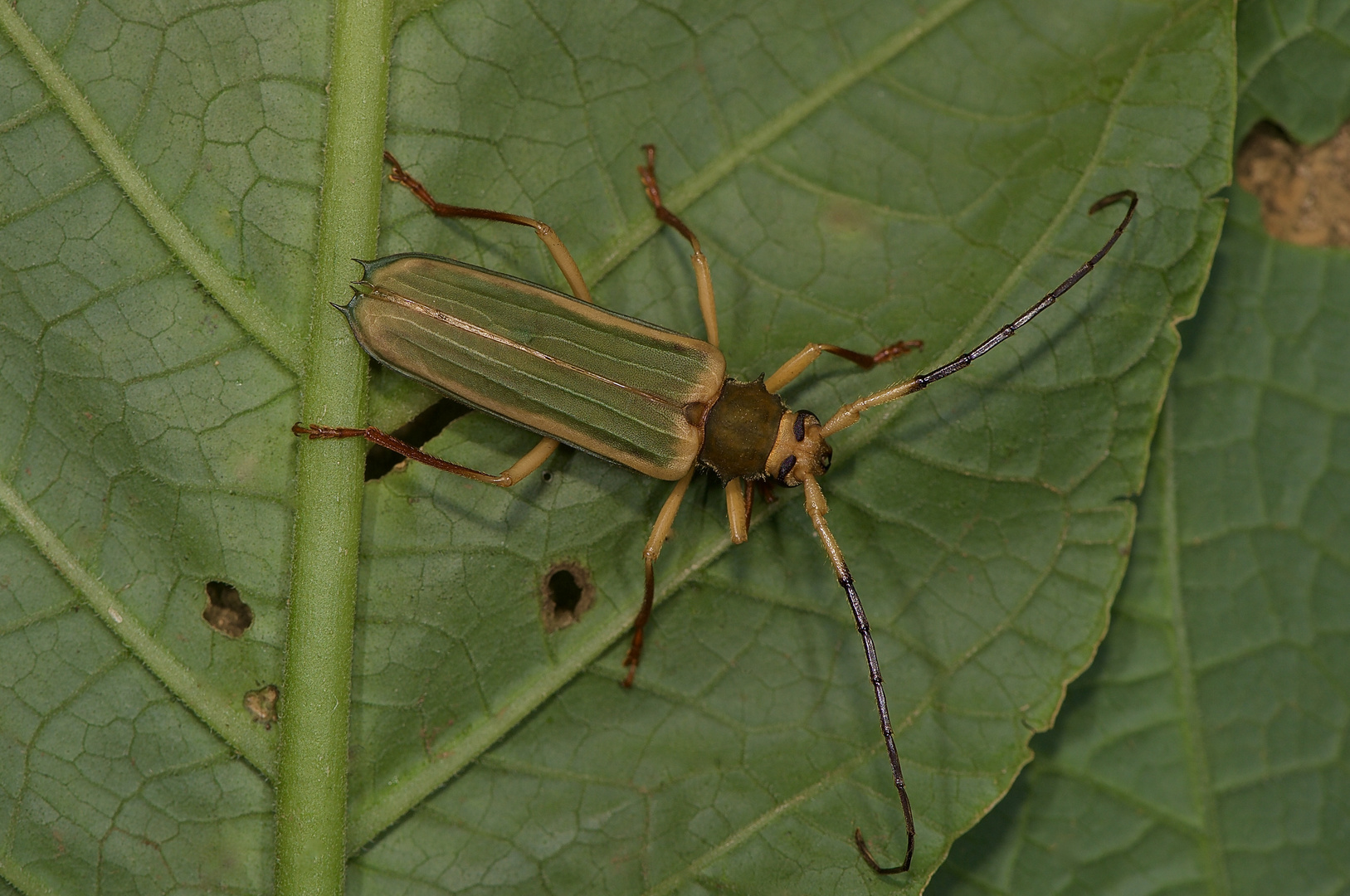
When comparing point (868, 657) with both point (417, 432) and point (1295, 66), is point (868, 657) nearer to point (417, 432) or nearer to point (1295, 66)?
point (417, 432)

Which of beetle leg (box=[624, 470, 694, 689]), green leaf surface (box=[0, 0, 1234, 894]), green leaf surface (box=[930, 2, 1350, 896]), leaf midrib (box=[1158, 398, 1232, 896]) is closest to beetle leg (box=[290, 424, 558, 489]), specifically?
green leaf surface (box=[0, 0, 1234, 894])

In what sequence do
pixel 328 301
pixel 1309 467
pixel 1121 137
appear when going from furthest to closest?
pixel 1309 467, pixel 1121 137, pixel 328 301

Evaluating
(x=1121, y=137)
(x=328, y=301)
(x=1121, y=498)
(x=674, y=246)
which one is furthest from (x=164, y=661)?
(x=1121, y=137)

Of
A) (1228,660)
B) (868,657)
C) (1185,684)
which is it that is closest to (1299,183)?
(1228,660)

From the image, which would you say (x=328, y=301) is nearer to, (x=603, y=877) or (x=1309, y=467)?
(x=603, y=877)

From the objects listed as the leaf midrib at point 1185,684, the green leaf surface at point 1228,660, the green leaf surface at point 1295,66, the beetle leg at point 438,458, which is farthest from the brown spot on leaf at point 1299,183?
the beetle leg at point 438,458
